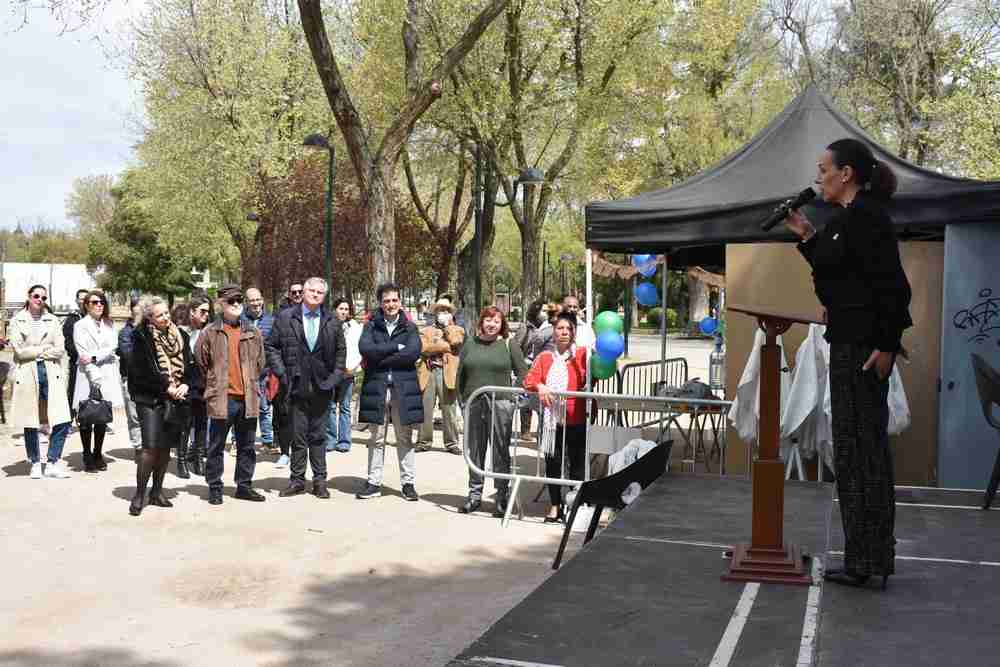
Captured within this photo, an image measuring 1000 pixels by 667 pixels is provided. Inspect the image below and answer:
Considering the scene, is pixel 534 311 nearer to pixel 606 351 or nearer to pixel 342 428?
pixel 606 351

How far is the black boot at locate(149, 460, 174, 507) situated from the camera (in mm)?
9609

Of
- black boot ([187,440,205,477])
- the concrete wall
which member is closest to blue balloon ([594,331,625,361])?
the concrete wall

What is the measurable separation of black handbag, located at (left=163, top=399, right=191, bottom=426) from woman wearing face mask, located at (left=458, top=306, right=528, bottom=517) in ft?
8.07

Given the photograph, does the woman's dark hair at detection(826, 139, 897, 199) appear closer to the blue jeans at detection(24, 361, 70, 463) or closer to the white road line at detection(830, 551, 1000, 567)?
the white road line at detection(830, 551, 1000, 567)

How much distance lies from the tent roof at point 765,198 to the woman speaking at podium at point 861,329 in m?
4.91

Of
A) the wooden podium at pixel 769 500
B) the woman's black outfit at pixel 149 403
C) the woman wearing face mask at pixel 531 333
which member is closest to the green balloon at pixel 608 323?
the woman wearing face mask at pixel 531 333

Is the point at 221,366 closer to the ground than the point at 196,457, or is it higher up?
higher up

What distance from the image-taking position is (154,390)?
9.45 meters

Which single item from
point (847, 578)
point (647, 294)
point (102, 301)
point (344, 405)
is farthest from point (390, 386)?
point (647, 294)

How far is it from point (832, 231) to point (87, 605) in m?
4.83

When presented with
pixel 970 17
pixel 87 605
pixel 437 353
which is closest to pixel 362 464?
pixel 437 353

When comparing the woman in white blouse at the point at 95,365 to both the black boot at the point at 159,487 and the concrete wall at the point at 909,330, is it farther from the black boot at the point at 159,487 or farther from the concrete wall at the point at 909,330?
the concrete wall at the point at 909,330

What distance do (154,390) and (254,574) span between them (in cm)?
274

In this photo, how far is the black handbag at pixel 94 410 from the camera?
36.8 ft
